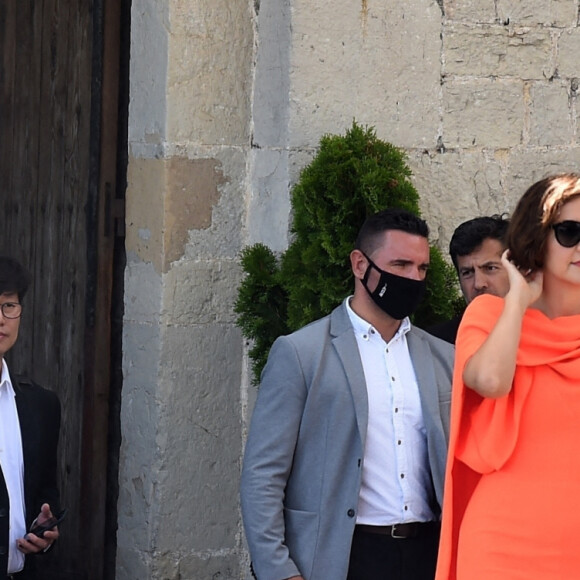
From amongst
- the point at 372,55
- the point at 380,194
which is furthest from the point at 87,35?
the point at 380,194

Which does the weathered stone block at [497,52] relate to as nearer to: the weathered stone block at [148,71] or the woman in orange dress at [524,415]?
the weathered stone block at [148,71]

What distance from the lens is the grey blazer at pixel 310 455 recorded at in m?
3.13

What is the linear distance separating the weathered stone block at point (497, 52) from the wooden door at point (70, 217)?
1313 mm

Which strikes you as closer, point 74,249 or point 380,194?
point 380,194

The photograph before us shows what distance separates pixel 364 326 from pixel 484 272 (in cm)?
72

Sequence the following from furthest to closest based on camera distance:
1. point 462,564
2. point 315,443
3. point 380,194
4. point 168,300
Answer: point 168,300 → point 380,194 → point 315,443 → point 462,564

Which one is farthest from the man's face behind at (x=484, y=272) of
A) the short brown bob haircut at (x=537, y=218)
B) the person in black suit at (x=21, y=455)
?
the person in black suit at (x=21, y=455)

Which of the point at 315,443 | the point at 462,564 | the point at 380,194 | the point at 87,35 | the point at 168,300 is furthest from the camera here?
the point at 87,35

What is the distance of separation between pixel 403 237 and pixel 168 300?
1.25 m

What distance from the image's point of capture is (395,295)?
3330mm

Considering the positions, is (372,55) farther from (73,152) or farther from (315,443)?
(315,443)

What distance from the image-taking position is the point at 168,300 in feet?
14.4

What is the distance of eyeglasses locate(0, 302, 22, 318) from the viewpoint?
11.8ft

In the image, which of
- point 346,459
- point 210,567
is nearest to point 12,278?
point 346,459
